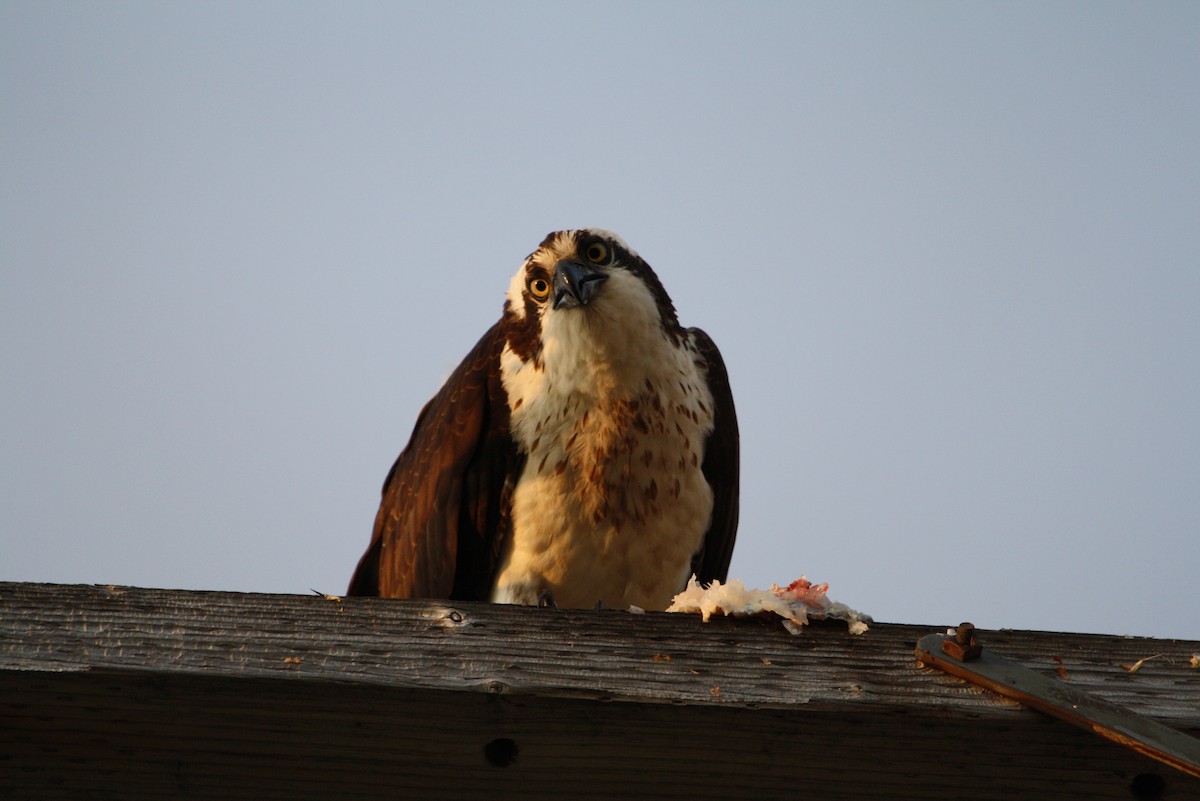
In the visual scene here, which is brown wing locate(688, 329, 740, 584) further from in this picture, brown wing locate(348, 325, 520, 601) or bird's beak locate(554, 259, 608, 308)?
brown wing locate(348, 325, 520, 601)

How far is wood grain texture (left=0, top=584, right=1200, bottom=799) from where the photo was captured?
185 centimetres

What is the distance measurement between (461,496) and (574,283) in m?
0.89

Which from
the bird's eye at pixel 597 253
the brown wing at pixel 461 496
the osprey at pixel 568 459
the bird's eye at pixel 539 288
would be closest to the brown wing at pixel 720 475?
the osprey at pixel 568 459

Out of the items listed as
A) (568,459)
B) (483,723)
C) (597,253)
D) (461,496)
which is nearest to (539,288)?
(597,253)

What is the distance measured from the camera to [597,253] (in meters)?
5.27

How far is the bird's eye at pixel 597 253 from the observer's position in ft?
17.3

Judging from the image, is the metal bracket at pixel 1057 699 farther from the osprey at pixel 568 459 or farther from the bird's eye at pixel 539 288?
the bird's eye at pixel 539 288

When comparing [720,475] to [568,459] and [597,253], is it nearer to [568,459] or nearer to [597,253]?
[568,459]

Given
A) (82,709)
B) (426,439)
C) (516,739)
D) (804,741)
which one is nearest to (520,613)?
(516,739)

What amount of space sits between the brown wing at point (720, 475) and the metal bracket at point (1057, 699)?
3.17 meters

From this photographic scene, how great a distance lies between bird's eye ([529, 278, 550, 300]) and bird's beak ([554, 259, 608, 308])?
0.10m

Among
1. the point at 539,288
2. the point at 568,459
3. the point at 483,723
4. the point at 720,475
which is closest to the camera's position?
the point at 483,723

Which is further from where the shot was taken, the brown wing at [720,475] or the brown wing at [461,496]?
the brown wing at [720,475]

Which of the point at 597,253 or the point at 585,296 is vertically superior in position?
the point at 597,253
